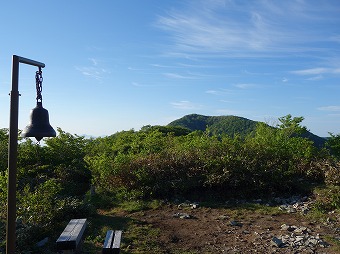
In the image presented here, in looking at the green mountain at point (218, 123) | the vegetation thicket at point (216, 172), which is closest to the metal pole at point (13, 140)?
the vegetation thicket at point (216, 172)

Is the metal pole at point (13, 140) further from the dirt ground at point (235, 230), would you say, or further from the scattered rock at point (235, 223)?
the scattered rock at point (235, 223)

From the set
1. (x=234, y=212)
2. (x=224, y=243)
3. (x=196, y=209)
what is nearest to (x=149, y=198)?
(x=196, y=209)

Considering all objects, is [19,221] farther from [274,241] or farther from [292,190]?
[292,190]

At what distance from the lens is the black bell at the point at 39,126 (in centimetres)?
347

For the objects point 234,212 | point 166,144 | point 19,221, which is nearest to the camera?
point 19,221

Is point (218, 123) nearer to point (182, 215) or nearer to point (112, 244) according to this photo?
point (182, 215)

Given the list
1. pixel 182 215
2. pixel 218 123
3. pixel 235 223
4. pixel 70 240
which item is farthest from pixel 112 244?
pixel 218 123

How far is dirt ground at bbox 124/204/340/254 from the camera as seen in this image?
5.79 m

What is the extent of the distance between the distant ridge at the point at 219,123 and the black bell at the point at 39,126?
1341 inches

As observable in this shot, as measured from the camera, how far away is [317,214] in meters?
7.53

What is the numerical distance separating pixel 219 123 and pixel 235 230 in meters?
41.7

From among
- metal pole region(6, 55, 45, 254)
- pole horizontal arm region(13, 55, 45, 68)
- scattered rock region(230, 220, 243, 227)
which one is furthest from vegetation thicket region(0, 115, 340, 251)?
pole horizontal arm region(13, 55, 45, 68)

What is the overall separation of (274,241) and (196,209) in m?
2.78

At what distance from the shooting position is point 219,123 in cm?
4806
